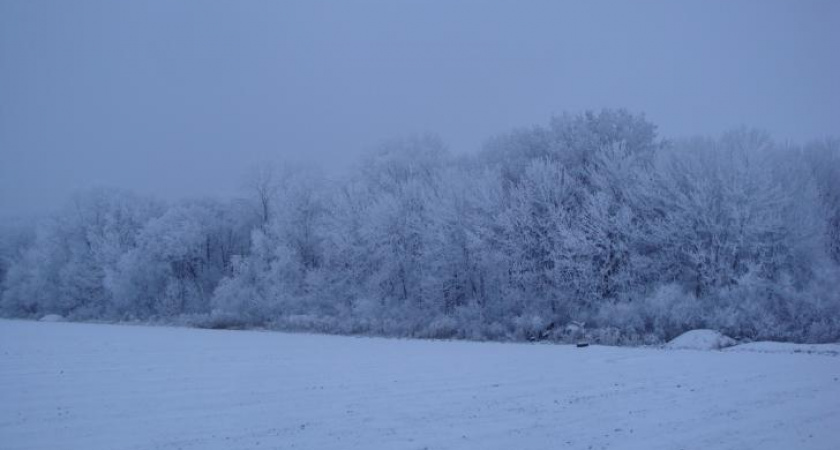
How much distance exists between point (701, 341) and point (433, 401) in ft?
40.1

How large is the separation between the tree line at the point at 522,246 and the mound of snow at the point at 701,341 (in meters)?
1.30

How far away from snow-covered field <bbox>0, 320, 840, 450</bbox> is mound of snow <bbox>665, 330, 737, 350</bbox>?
1442mm

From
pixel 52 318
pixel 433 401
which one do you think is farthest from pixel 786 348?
pixel 52 318

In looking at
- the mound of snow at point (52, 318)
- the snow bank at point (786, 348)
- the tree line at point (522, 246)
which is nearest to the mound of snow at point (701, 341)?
the snow bank at point (786, 348)

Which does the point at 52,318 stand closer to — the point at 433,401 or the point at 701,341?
the point at 701,341

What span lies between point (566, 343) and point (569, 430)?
52.4ft

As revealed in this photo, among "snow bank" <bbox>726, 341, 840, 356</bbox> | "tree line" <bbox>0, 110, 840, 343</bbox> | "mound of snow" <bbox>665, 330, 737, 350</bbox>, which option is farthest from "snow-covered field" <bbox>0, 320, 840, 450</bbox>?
"tree line" <bbox>0, 110, 840, 343</bbox>

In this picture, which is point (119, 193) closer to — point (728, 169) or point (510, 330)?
point (510, 330)

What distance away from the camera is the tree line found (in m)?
26.3

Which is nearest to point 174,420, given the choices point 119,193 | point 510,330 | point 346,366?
point 346,366

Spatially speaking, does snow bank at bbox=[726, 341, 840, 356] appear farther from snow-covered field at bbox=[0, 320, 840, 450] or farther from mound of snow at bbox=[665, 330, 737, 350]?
snow-covered field at bbox=[0, 320, 840, 450]

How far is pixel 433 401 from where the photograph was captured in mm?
11914

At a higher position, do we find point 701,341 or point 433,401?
point 433,401

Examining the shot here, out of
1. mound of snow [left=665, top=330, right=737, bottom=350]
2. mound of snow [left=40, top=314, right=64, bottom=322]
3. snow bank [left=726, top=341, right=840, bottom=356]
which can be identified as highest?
snow bank [left=726, top=341, right=840, bottom=356]
